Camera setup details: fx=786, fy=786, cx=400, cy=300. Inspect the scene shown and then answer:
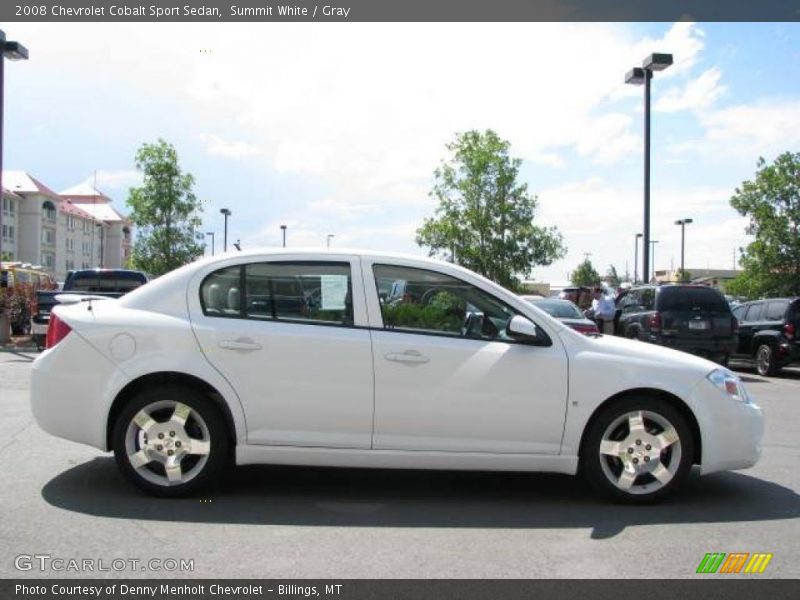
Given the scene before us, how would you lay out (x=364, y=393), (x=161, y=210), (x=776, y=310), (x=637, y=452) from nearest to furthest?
1. (x=364, y=393)
2. (x=637, y=452)
3. (x=776, y=310)
4. (x=161, y=210)

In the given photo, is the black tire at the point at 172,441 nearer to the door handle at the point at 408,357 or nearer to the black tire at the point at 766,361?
the door handle at the point at 408,357

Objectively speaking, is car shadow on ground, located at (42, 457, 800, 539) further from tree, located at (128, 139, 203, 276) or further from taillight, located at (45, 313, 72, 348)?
tree, located at (128, 139, 203, 276)

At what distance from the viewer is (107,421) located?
16.9 ft

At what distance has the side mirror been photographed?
5.11m

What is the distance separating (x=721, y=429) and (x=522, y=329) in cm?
150

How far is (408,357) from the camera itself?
5.11 metres

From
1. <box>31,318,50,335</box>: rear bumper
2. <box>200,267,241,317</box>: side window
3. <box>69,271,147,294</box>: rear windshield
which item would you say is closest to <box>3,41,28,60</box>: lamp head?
<box>69,271,147,294</box>: rear windshield

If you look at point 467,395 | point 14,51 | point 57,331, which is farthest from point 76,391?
point 14,51

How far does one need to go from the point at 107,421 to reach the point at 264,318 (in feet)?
4.02

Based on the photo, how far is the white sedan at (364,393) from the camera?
5.09 metres

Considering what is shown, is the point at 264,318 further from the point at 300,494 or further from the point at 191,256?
the point at 191,256

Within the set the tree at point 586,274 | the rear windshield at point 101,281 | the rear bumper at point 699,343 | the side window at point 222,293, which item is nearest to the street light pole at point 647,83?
the rear bumper at point 699,343

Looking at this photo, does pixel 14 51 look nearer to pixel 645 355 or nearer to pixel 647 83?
pixel 647 83
